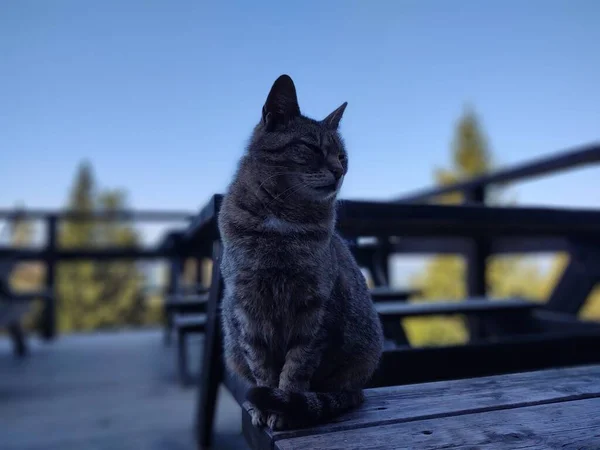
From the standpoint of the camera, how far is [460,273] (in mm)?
13086

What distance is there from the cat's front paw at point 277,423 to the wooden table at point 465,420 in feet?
0.05

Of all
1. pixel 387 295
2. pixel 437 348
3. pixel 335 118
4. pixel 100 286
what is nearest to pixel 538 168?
pixel 387 295

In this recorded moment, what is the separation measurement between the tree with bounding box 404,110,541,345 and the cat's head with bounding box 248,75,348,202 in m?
9.77

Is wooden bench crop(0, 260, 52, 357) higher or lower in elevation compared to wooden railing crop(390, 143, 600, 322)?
lower

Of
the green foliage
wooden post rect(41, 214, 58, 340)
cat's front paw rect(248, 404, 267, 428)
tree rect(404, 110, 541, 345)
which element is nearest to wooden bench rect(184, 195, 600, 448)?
cat's front paw rect(248, 404, 267, 428)

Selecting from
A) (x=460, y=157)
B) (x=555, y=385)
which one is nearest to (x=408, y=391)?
(x=555, y=385)

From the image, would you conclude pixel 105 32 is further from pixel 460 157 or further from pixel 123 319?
pixel 460 157

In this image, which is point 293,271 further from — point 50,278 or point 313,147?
point 50,278

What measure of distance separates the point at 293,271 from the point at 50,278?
16.1ft

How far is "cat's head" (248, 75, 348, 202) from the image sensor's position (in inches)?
39.3

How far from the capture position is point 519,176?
9.59 ft

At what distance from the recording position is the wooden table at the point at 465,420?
73 cm

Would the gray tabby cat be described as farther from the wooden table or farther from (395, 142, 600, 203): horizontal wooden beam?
(395, 142, 600, 203): horizontal wooden beam

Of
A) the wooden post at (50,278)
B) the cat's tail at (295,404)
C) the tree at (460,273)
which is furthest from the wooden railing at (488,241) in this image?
the tree at (460,273)
